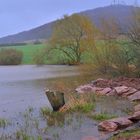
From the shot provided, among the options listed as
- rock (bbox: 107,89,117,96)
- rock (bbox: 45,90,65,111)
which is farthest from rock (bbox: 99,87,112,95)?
rock (bbox: 45,90,65,111)

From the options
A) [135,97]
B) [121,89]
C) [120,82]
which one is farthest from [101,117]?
[120,82]

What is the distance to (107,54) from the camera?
112 ft

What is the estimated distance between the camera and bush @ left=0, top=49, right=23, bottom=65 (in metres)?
76.6

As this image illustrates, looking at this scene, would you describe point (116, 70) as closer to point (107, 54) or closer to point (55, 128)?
point (107, 54)

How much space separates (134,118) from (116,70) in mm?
17475

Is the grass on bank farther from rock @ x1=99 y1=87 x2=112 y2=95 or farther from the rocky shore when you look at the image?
rock @ x1=99 y1=87 x2=112 y2=95

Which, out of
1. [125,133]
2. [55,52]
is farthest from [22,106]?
[55,52]

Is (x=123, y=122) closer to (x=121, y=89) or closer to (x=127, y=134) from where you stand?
(x=127, y=134)

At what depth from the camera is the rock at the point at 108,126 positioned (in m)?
14.5

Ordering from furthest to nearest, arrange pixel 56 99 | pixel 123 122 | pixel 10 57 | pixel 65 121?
pixel 10 57
pixel 56 99
pixel 65 121
pixel 123 122

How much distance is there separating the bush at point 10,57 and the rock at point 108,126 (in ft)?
204

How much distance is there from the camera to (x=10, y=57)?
3049 inches

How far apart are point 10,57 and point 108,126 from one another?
6385cm

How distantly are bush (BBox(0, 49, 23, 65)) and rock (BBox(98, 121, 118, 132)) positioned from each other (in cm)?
6230
